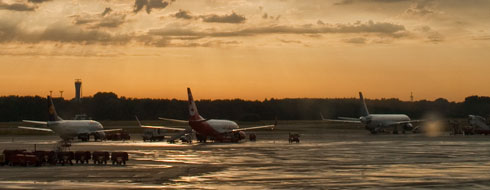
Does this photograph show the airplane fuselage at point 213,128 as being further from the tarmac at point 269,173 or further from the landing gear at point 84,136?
the tarmac at point 269,173

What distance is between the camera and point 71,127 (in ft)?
383

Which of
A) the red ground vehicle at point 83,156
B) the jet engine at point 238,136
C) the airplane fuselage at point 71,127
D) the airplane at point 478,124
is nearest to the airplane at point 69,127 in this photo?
the airplane fuselage at point 71,127

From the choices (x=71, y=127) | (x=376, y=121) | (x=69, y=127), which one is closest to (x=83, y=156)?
(x=69, y=127)

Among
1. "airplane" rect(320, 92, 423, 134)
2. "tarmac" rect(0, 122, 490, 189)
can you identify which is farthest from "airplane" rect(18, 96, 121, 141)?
"tarmac" rect(0, 122, 490, 189)

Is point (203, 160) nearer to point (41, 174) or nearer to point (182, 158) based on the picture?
point (182, 158)

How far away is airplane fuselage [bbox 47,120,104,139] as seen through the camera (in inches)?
4503

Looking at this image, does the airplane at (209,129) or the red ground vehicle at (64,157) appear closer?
the red ground vehicle at (64,157)

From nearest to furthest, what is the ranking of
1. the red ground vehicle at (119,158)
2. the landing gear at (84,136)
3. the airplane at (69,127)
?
the red ground vehicle at (119,158) < the airplane at (69,127) < the landing gear at (84,136)

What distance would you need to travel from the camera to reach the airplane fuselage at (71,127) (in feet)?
375

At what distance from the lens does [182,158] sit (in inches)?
2472

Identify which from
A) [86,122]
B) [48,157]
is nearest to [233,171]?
[48,157]

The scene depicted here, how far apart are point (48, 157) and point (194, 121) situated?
45.2m

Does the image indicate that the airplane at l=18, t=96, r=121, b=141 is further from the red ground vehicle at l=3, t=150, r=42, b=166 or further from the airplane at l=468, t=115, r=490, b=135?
the airplane at l=468, t=115, r=490, b=135

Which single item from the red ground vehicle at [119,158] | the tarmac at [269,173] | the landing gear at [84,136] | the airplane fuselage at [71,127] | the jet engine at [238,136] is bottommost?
the tarmac at [269,173]
